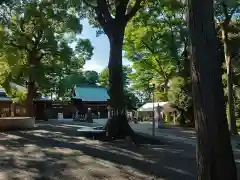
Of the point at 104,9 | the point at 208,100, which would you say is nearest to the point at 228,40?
the point at 104,9

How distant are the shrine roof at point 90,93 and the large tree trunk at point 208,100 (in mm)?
44728

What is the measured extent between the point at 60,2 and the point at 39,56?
1576 cm

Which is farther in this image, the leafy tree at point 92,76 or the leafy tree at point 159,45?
the leafy tree at point 92,76

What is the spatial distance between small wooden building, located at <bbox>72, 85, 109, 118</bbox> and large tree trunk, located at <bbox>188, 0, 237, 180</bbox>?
43292 millimetres

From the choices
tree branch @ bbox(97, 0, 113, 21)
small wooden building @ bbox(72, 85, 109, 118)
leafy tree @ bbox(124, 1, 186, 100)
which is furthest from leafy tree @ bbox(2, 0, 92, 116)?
small wooden building @ bbox(72, 85, 109, 118)

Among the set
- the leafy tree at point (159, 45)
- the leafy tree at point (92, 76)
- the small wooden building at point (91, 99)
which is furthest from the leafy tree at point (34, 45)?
the leafy tree at point (92, 76)

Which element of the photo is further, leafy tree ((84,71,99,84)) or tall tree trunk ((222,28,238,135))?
leafy tree ((84,71,99,84))

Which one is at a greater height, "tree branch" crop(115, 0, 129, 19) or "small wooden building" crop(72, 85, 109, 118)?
"tree branch" crop(115, 0, 129, 19)

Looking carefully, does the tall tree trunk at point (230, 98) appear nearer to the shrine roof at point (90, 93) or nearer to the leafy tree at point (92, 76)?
the shrine roof at point (90, 93)

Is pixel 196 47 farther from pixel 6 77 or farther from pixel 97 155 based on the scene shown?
pixel 6 77

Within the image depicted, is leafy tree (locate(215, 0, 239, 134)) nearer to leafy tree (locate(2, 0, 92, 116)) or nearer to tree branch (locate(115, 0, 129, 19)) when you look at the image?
tree branch (locate(115, 0, 129, 19))

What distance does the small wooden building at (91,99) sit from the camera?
49312 mm

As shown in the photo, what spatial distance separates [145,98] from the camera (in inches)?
2489

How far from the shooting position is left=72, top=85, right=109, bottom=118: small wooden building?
162 feet
